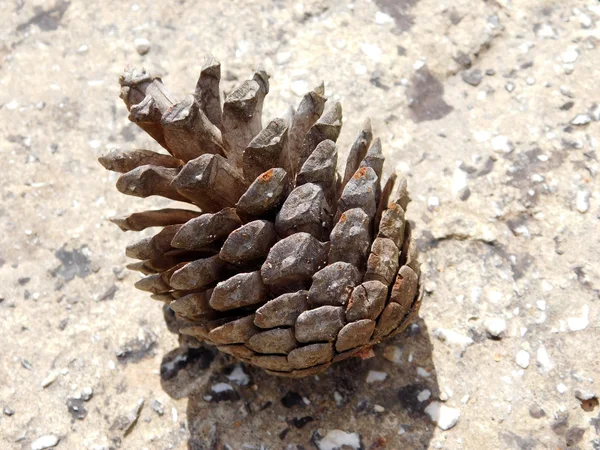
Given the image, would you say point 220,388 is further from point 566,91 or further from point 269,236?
point 566,91

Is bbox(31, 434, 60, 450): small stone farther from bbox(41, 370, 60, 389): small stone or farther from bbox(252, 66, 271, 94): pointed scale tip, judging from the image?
bbox(252, 66, 271, 94): pointed scale tip

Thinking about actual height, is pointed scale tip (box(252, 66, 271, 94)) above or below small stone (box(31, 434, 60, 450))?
above

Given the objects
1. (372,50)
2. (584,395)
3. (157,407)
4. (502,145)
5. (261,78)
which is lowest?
(584,395)

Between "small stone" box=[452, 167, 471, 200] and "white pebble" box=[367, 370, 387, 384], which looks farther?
"small stone" box=[452, 167, 471, 200]

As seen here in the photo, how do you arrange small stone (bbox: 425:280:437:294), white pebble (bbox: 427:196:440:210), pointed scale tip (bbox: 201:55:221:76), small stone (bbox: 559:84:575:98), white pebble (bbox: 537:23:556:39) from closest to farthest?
pointed scale tip (bbox: 201:55:221:76), small stone (bbox: 425:280:437:294), white pebble (bbox: 427:196:440:210), small stone (bbox: 559:84:575:98), white pebble (bbox: 537:23:556:39)

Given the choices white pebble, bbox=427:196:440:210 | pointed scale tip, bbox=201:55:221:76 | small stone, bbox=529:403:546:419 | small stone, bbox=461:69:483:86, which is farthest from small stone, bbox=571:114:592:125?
pointed scale tip, bbox=201:55:221:76

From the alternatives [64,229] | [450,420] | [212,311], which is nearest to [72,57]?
[64,229]

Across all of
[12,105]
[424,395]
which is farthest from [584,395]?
[12,105]
